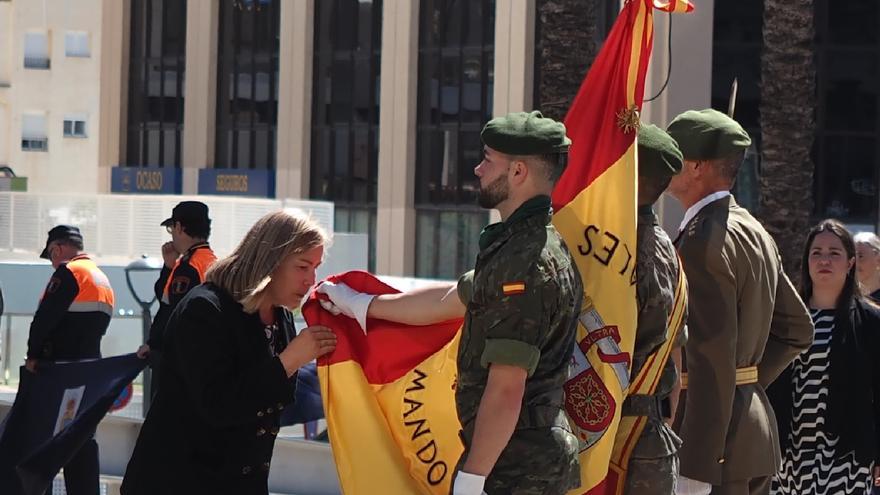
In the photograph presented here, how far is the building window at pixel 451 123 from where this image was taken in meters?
41.4

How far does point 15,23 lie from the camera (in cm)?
5884

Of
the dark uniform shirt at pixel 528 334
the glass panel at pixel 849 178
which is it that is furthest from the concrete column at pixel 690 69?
the dark uniform shirt at pixel 528 334

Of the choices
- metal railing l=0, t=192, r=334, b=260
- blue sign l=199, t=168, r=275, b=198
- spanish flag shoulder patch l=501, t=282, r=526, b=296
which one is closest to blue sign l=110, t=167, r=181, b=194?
blue sign l=199, t=168, r=275, b=198

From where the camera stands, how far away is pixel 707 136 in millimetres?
5160

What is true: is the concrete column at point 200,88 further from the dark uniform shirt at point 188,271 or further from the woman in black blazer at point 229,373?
the woman in black blazer at point 229,373

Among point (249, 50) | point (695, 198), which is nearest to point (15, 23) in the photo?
point (249, 50)

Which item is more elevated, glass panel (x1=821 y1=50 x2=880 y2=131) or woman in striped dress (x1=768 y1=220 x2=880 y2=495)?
glass panel (x1=821 y1=50 x2=880 y2=131)

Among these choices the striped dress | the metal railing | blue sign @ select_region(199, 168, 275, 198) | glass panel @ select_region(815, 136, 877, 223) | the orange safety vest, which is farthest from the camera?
blue sign @ select_region(199, 168, 275, 198)

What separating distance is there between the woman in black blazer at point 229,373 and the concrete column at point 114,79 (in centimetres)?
4729

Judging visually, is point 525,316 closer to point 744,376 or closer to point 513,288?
point 513,288

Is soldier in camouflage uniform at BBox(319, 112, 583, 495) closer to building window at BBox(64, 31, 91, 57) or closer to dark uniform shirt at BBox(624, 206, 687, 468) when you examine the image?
dark uniform shirt at BBox(624, 206, 687, 468)

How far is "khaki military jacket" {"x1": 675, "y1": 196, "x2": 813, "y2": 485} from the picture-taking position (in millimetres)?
5090

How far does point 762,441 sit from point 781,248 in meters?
13.8

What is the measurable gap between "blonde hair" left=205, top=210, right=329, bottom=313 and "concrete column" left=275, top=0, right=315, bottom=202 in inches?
1595
